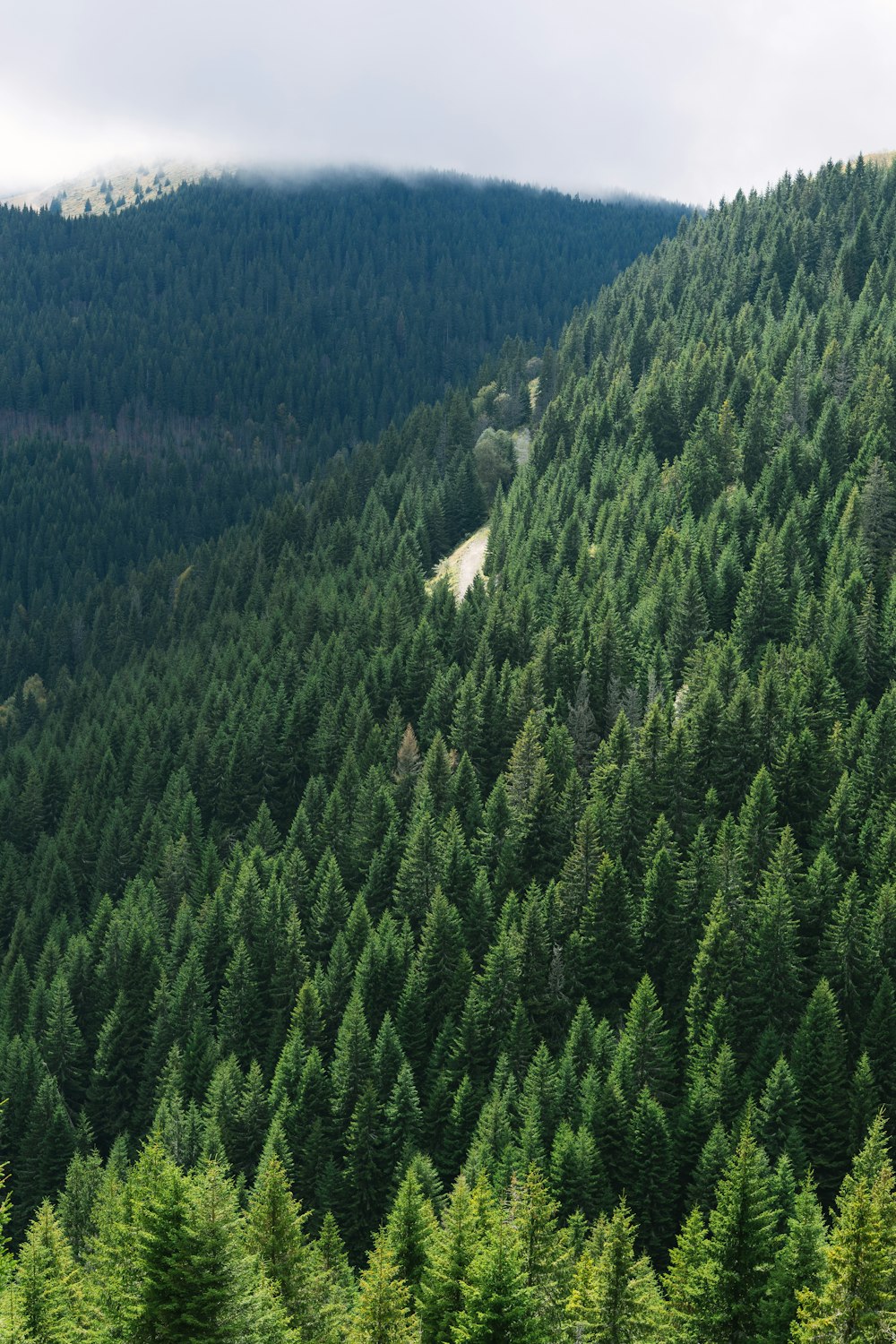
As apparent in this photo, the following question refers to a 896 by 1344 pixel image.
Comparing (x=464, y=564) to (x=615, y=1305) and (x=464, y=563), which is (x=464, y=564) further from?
(x=615, y=1305)

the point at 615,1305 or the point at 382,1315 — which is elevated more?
the point at 382,1315

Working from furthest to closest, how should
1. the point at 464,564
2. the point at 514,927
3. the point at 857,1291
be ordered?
the point at 464,564
the point at 514,927
the point at 857,1291

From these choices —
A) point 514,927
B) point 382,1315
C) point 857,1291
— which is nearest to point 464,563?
point 514,927

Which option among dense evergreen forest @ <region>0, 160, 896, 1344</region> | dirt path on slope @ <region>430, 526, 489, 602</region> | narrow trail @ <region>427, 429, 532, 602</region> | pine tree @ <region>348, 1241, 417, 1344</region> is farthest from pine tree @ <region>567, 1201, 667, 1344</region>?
dirt path on slope @ <region>430, 526, 489, 602</region>

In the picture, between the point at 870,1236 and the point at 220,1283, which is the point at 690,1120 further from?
the point at 220,1283

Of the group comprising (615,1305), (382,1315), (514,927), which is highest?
(382,1315)

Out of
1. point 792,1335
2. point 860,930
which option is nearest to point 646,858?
point 860,930

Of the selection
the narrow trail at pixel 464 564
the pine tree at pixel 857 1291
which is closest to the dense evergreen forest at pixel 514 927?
the pine tree at pixel 857 1291

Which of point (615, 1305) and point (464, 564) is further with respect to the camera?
point (464, 564)

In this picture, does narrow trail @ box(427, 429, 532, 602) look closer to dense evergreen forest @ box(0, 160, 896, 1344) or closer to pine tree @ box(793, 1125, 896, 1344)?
dense evergreen forest @ box(0, 160, 896, 1344)
